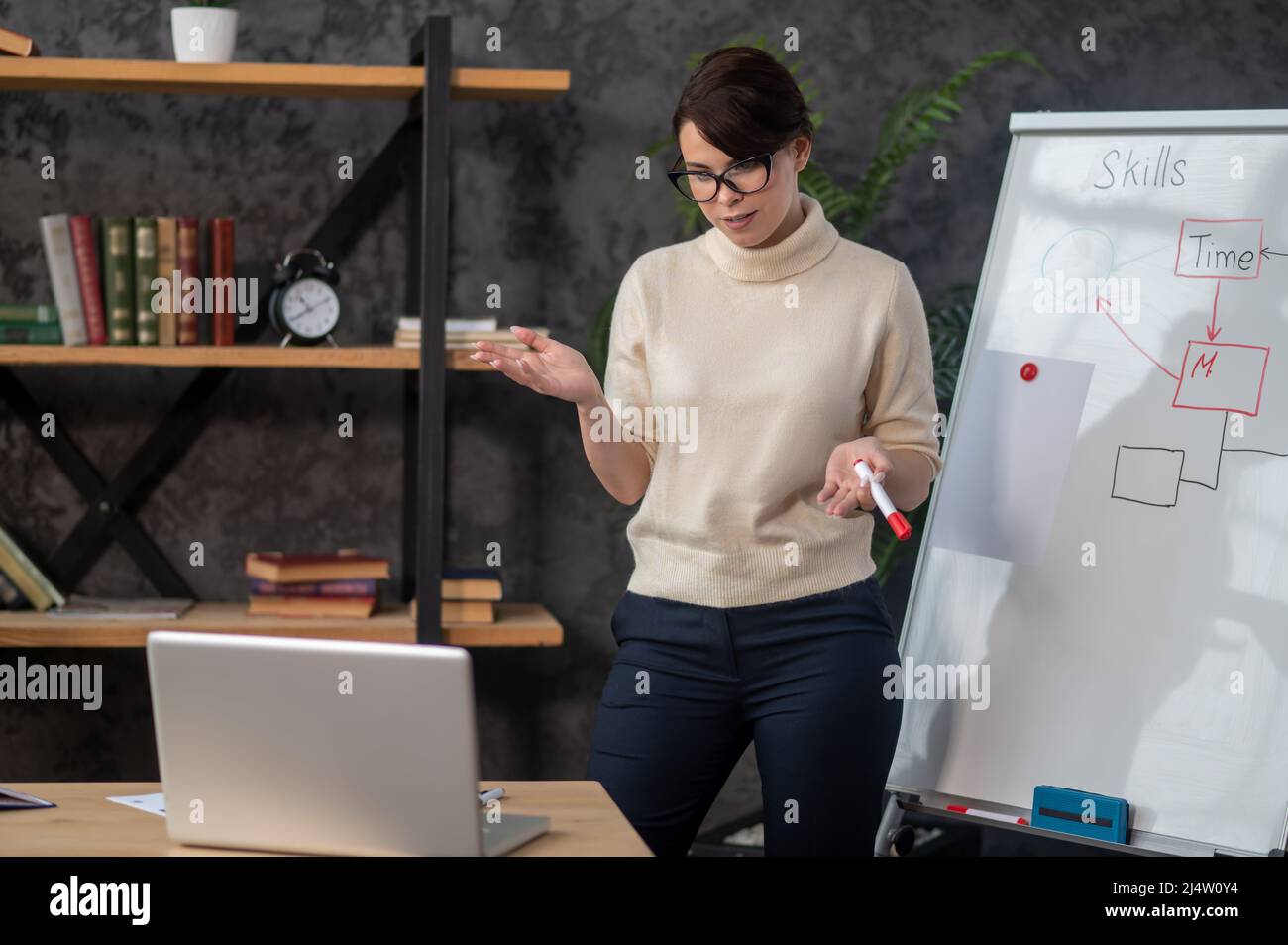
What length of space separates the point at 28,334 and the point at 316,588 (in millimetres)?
726

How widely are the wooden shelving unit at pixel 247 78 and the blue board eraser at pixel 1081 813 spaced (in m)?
1.54

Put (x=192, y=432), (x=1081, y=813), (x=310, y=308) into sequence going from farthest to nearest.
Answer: (x=192, y=432) < (x=310, y=308) < (x=1081, y=813)

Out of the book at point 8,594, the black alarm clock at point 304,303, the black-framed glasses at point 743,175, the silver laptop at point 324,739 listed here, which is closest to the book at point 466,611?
the black alarm clock at point 304,303

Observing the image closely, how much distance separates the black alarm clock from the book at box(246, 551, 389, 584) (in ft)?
1.39

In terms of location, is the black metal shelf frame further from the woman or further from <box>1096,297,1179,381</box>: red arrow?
<box>1096,297,1179,381</box>: red arrow

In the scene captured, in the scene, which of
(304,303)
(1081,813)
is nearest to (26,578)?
(304,303)

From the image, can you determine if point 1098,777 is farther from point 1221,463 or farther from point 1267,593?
point 1221,463

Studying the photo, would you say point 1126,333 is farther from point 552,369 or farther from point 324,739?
point 324,739

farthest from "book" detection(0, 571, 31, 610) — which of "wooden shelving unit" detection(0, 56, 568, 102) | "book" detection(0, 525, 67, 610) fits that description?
"wooden shelving unit" detection(0, 56, 568, 102)

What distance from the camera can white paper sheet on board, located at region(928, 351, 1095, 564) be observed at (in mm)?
2209

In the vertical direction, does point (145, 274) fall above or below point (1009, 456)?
above

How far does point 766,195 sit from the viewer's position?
1.72m

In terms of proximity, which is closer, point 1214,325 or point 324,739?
point 324,739

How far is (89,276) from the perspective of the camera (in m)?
2.58
